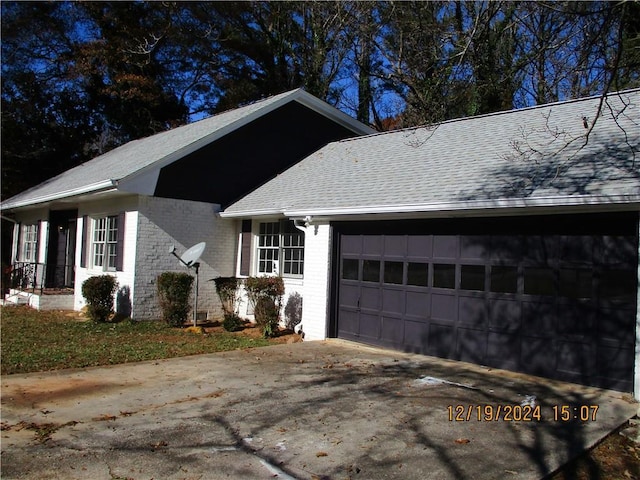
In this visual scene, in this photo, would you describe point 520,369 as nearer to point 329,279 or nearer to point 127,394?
point 329,279

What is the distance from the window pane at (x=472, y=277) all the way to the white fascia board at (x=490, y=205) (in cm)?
98

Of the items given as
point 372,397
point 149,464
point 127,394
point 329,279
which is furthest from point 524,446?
point 329,279

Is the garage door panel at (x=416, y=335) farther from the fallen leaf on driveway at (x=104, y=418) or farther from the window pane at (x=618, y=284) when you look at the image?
the fallen leaf on driveway at (x=104, y=418)

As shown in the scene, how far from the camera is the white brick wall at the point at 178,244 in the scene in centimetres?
1346

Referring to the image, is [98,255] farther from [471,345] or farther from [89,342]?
[471,345]

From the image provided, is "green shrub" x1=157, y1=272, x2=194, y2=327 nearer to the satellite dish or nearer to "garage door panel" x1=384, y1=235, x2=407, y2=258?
the satellite dish

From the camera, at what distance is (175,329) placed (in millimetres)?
Result: 12891

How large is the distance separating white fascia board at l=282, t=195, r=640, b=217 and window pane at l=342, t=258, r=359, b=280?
1014mm

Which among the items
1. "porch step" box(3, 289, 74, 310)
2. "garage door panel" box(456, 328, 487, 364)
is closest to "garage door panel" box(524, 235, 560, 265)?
"garage door panel" box(456, 328, 487, 364)

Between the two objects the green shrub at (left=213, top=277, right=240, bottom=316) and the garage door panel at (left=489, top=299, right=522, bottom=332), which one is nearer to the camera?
the garage door panel at (left=489, top=299, right=522, bottom=332)

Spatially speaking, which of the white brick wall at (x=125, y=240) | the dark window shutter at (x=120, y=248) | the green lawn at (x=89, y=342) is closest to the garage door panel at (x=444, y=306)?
the green lawn at (x=89, y=342)

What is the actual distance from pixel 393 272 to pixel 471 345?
2.07 m

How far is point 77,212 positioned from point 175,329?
23.2 ft

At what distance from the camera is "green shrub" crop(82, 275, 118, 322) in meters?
13.1
